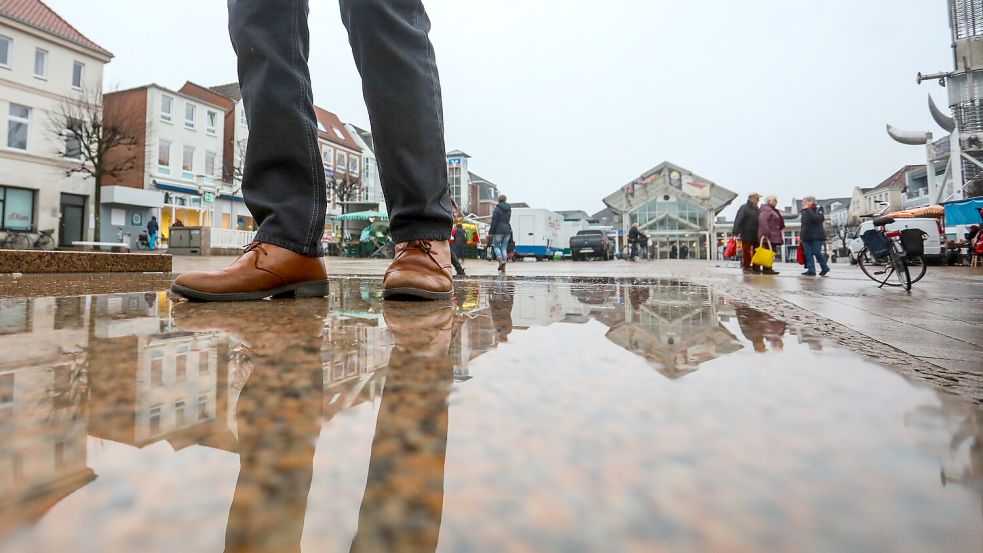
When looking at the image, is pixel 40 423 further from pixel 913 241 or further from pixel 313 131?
pixel 913 241

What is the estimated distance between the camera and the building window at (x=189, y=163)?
19.3 meters

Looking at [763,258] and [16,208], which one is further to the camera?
[16,208]

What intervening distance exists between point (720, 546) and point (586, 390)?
0.18m

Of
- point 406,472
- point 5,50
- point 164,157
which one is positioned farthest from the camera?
point 164,157

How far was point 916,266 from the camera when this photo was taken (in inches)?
164

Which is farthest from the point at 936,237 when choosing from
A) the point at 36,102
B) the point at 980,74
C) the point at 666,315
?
the point at 36,102

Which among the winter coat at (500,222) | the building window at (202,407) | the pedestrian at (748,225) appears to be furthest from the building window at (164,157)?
the building window at (202,407)

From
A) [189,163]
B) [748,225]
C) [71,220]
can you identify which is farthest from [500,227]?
[189,163]

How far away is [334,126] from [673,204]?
61.3 feet

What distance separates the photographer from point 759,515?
Result: 0.18 meters

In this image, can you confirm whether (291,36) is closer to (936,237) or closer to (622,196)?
(936,237)

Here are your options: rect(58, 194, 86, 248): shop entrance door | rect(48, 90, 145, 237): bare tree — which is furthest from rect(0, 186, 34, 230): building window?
rect(48, 90, 145, 237): bare tree

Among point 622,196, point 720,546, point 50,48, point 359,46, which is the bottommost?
point 720,546

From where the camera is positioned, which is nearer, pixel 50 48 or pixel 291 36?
pixel 291 36
